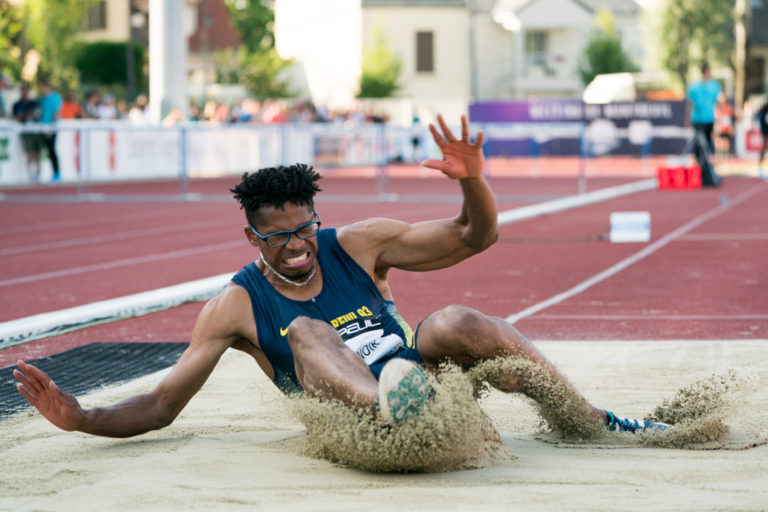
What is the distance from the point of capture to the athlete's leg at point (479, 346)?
4328 millimetres

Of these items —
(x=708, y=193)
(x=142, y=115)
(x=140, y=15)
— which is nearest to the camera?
(x=708, y=193)

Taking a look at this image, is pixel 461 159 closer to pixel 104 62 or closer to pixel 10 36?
pixel 10 36

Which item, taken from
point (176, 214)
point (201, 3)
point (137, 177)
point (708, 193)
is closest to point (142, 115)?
point (137, 177)

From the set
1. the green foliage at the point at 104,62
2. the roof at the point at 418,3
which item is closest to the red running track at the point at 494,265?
the green foliage at the point at 104,62

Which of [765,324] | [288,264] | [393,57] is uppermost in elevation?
[393,57]

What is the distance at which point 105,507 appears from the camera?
3.75m

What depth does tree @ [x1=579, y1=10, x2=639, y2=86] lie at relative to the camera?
2410 inches

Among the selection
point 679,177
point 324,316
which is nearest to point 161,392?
point 324,316

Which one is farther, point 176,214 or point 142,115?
point 142,115

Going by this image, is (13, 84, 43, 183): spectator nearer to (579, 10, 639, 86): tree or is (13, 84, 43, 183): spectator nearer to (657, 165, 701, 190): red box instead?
(657, 165, 701, 190): red box

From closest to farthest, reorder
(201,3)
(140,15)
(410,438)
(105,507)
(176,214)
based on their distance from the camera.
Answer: (105,507) → (410,438) → (176,214) → (140,15) → (201,3)

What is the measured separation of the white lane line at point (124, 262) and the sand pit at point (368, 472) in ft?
16.9

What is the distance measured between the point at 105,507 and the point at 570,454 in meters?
1.65

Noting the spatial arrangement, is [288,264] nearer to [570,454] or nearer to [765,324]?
[570,454]
